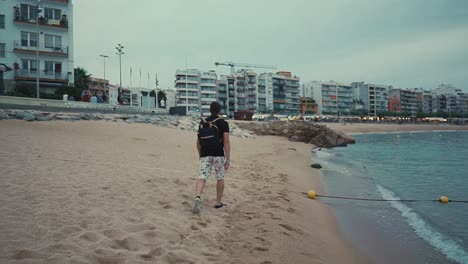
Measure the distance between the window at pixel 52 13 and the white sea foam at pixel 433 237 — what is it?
44108 mm

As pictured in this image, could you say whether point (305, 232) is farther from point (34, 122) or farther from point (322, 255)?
point (34, 122)

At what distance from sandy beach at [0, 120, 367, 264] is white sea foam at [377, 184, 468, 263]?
5.57 ft

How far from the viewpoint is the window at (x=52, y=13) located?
38888mm

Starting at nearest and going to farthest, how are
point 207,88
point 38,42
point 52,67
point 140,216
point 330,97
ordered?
point 140,216 → point 38,42 → point 52,67 → point 207,88 → point 330,97

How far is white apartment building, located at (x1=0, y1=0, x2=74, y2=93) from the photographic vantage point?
36594mm

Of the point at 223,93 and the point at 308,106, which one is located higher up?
the point at 223,93

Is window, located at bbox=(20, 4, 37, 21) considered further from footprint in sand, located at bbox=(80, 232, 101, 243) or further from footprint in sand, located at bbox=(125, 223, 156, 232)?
footprint in sand, located at bbox=(80, 232, 101, 243)

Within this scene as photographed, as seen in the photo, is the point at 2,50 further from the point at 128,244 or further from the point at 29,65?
the point at 128,244

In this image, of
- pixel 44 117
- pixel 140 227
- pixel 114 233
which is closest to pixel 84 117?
pixel 44 117

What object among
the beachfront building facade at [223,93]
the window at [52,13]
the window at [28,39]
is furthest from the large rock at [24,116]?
the beachfront building facade at [223,93]

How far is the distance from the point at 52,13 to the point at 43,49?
494cm

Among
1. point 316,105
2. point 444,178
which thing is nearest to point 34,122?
point 444,178

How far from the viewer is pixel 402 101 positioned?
16050cm

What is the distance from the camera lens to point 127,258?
3.42 m
